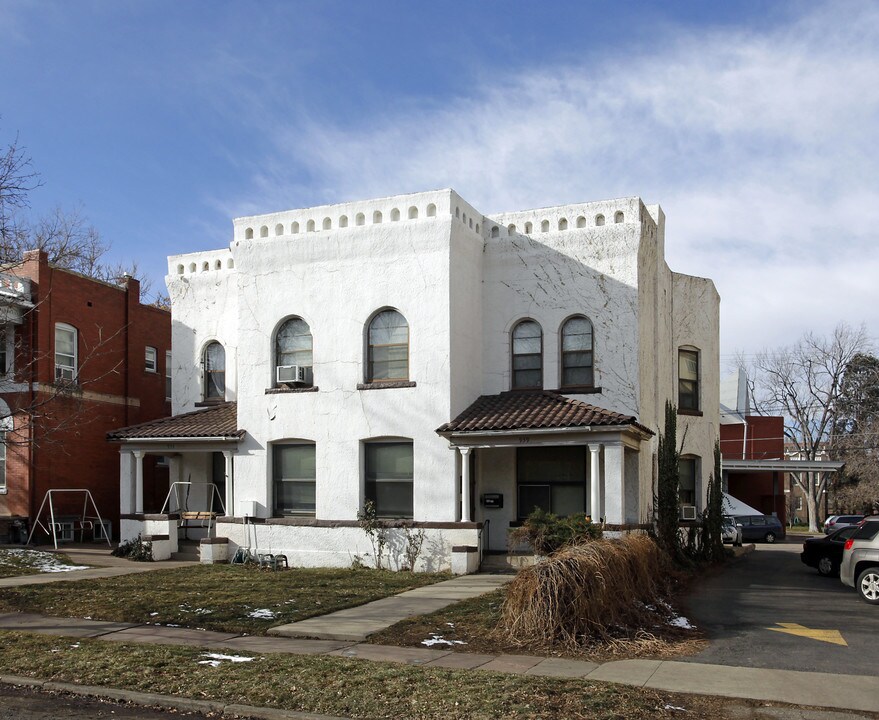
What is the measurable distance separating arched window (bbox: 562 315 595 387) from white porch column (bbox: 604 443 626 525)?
2.39m

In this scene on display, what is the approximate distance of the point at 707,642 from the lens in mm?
11383

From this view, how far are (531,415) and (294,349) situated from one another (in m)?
5.86

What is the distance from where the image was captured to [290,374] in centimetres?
2019

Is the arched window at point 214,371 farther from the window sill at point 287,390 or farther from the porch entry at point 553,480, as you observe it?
the porch entry at point 553,480

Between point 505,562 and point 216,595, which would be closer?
point 216,595

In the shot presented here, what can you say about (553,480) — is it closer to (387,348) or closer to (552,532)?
(552,532)

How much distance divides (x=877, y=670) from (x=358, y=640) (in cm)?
596

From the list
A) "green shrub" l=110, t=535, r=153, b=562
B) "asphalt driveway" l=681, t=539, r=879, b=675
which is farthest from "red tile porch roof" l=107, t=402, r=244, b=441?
"asphalt driveway" l=681, t=539, r=879, b=675

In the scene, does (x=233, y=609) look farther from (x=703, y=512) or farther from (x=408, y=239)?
(x=703, y=512)

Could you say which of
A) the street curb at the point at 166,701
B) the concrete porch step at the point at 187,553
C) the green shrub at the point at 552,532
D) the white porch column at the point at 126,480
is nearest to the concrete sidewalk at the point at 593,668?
the street curb at the point at 166,701

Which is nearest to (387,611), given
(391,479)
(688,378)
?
(391,479)

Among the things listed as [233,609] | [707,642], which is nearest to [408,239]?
[233,609]

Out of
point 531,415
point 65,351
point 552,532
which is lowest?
point 552,532

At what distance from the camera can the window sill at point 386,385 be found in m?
19.3
